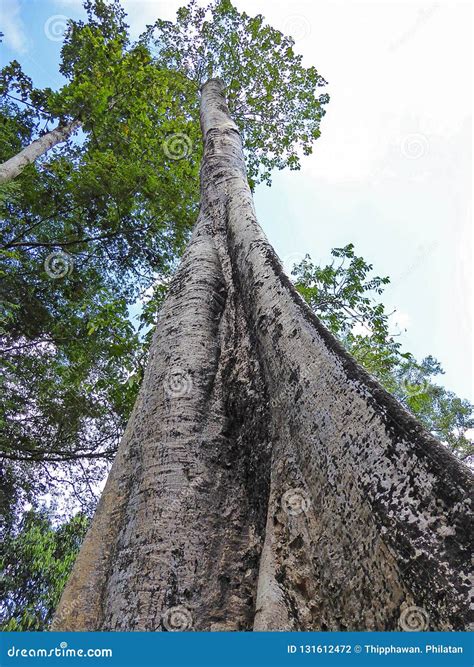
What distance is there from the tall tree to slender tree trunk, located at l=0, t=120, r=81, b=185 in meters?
4.70

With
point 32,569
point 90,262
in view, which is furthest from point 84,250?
point 32,569

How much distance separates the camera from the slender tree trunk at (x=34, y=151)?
19.2 feet

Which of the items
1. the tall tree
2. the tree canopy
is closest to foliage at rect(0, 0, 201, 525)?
the tree canopy

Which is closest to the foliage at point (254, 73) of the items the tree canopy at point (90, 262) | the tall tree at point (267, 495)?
the tree canopy at point (90, 262)

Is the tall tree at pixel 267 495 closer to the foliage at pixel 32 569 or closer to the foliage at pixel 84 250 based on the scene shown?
the foliage at pixel 84 250

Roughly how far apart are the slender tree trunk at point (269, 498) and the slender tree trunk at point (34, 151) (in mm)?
4721

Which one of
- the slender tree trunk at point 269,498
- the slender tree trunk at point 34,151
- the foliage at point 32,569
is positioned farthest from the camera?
the foliage at point 32,569

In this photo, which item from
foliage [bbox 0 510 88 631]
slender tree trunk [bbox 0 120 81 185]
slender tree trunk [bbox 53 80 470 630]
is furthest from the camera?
foliage [bbox 0 510 88 631]

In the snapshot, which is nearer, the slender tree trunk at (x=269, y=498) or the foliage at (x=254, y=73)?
the slender tree trunk at (x=269, y=498)

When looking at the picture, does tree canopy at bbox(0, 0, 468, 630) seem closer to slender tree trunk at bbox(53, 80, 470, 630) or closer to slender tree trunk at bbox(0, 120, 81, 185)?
slender tree trunk at bbox(0, 120, 81, 185)

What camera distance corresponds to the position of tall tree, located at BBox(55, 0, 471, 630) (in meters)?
1.05

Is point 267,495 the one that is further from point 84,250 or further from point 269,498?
point 84,250

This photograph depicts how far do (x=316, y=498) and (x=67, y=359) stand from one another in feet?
21.9

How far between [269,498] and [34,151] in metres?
7.62
